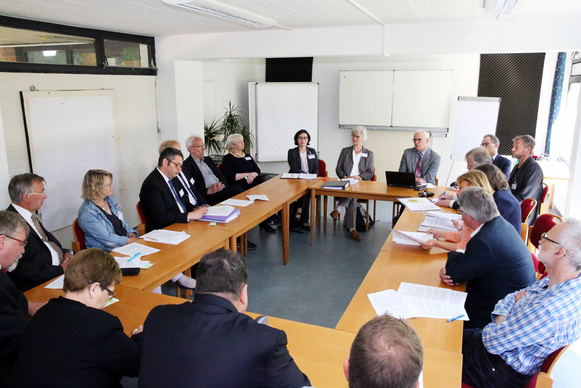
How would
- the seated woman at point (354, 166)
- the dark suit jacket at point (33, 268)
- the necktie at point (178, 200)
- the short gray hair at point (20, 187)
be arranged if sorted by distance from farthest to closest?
the seated woman at point (354, 166)
the necktie at point (178, 200)
the short gray hair at point (20, 187)
the dark suit jacket at point (33, 268)

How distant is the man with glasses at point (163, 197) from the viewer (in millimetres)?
3943

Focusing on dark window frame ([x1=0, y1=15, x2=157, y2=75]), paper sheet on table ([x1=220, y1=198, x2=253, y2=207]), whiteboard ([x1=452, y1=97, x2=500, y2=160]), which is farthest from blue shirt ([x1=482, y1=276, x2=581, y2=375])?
whiteboard ([x1=452, y1=97, x2=500, y2=160])

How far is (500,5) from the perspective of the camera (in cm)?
380

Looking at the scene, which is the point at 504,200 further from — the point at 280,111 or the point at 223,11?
the point at 280,111

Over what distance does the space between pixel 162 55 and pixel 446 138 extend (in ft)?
16.4

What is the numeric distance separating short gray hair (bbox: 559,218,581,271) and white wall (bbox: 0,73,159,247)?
15.7ft

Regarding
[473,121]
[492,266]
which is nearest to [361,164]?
[473,121]

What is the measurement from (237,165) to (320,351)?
4.09m

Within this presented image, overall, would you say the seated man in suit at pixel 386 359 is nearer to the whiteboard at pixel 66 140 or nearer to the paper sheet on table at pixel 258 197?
the paper sheet on table at pixel 258 197

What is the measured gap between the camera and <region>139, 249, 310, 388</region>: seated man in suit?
1436 millimetres

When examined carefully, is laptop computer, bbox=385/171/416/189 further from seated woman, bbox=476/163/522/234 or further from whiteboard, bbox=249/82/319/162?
whiteboard, bbox=249/82/319/162

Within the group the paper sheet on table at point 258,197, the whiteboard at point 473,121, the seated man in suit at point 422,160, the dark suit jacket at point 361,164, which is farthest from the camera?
the whiteboard at point 473,121

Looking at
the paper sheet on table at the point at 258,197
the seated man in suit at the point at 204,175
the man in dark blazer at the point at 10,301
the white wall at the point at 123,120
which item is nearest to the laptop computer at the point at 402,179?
the paper sheet on table at the point at 258,197

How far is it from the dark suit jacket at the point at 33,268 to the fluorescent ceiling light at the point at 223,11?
202 centimetres
